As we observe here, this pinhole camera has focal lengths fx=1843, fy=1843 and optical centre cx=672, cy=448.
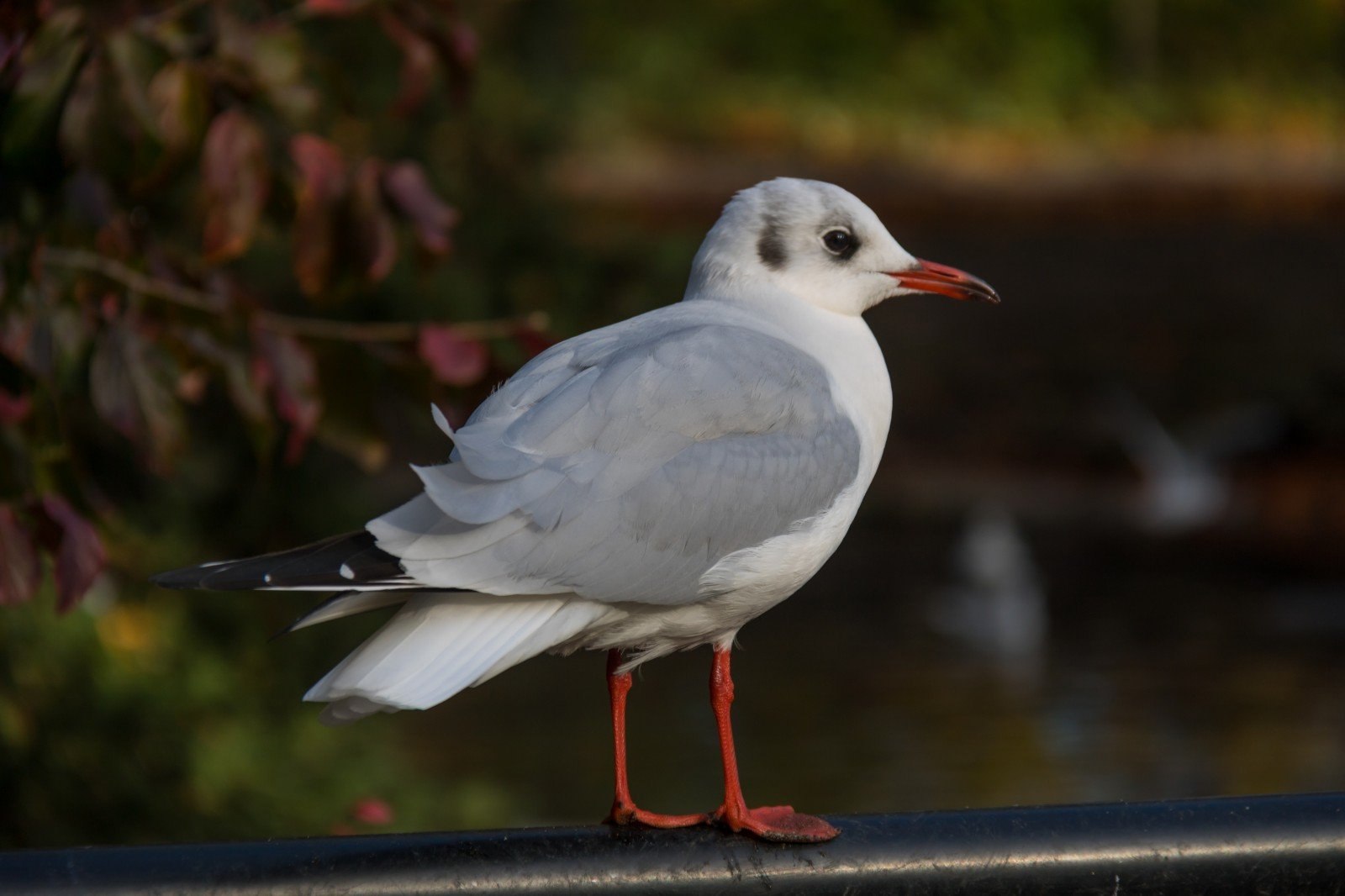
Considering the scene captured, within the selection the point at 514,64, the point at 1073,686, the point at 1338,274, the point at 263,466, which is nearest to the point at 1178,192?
the point at 1338,274

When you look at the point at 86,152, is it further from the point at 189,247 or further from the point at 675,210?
the point at 675,210

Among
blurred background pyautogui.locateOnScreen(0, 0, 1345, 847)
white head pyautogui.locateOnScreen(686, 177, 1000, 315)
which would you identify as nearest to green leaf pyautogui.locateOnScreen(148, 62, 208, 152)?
blurred background pyautogui.locateOnScreen(0, 0, 1345, 847)

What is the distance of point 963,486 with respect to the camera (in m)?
14.0

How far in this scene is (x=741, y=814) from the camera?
2.06m

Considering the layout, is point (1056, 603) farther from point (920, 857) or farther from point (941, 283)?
point (920, 857)

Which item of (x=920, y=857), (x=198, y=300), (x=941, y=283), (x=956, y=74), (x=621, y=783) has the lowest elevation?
(x=621, y=783)

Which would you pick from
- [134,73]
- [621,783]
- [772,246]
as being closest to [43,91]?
[134,73]

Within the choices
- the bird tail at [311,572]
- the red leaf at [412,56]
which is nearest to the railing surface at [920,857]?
the bird tail at [311,572]

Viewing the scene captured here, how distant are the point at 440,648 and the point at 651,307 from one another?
3218 mm

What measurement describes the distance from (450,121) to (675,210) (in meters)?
9.77

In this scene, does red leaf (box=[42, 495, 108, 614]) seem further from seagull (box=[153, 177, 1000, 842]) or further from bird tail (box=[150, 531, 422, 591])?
bird tail (box=[150, 531, 422, 591])

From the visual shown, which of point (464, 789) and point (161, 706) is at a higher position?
point (161, 706)

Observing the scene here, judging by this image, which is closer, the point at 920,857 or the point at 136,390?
the point at 920,857

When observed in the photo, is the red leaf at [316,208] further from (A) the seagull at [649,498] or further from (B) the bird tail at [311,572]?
(B) the bird tail at [311,572]
